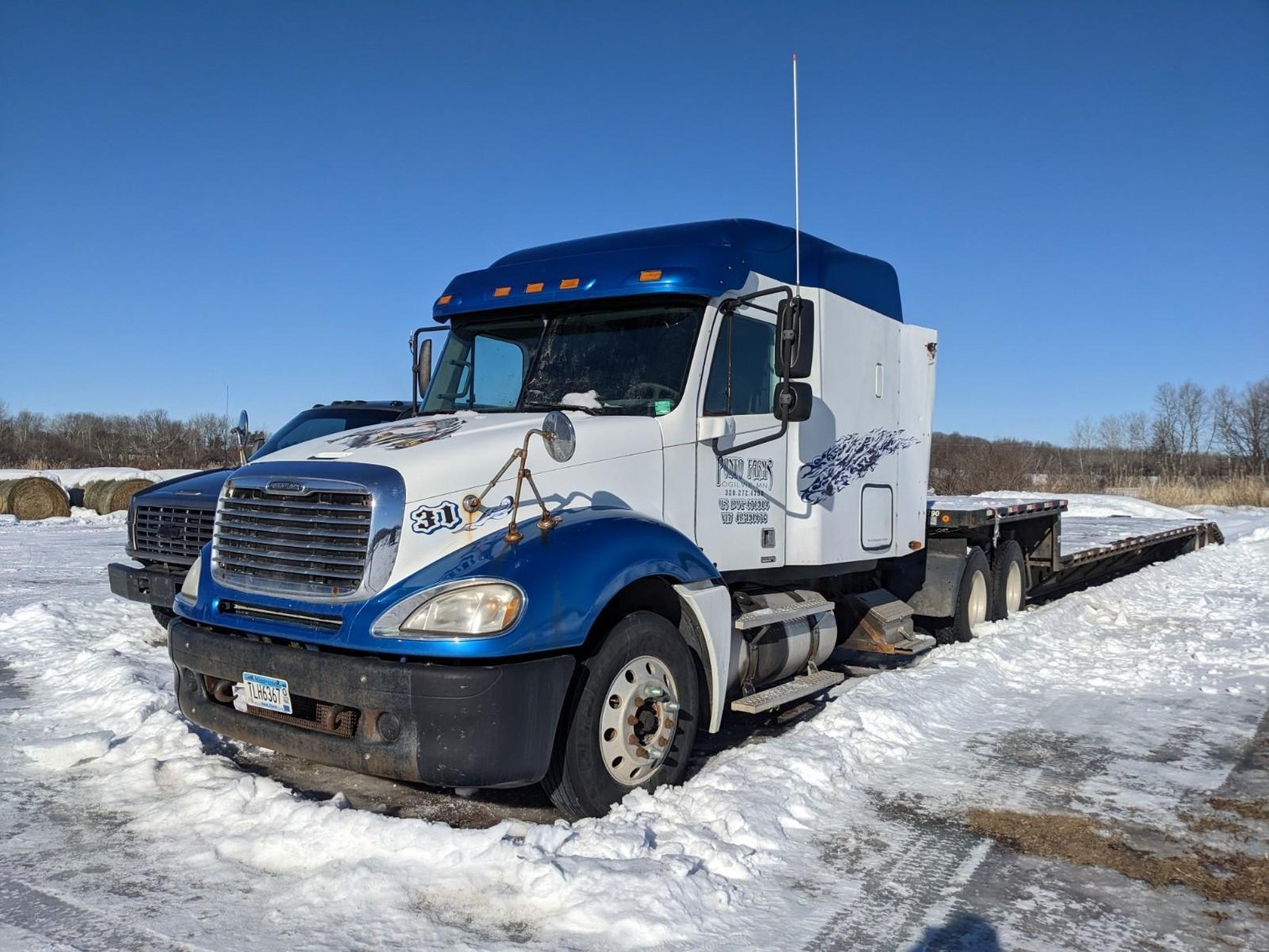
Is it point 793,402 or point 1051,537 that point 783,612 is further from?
point 1051,537

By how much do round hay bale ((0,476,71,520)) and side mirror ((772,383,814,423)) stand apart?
21484 mm

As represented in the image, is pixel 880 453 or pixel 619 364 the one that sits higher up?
pixel 619 364

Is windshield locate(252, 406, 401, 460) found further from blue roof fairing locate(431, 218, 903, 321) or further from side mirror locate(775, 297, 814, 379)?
side mirror locate(775, 297, 814, 379)

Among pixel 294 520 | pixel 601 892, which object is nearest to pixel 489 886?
pixel 601 892

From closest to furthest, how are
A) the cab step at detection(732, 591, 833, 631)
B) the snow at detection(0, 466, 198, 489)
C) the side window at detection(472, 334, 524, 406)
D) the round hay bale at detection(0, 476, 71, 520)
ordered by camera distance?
1. the cab step at detection(732, 591, 833, 631)
2. the side window at detection(472, 334, 524, 406)
3. the round hay bale at detection(0, 476, 71, 520)
4. the snow at detection(0, 466, 198, 489)

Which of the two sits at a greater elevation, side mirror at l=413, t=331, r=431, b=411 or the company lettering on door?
side mirror at l=413, t=331, r=431, b=411

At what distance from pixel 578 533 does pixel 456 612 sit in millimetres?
688

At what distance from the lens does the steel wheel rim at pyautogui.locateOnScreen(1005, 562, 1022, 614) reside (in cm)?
1011

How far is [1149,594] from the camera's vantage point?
40.9 feet

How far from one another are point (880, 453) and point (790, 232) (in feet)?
6.53

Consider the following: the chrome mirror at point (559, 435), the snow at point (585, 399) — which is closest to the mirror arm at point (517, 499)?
the chrome mirror at point (559, 435)

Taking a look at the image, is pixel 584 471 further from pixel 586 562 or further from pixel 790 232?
pixel 790 232

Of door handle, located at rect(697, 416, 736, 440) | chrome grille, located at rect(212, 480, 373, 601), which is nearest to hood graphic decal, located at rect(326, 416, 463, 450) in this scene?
chrome grille, located at rect(212, 480, 373, 601)

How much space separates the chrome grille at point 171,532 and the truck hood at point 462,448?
2687 mm
